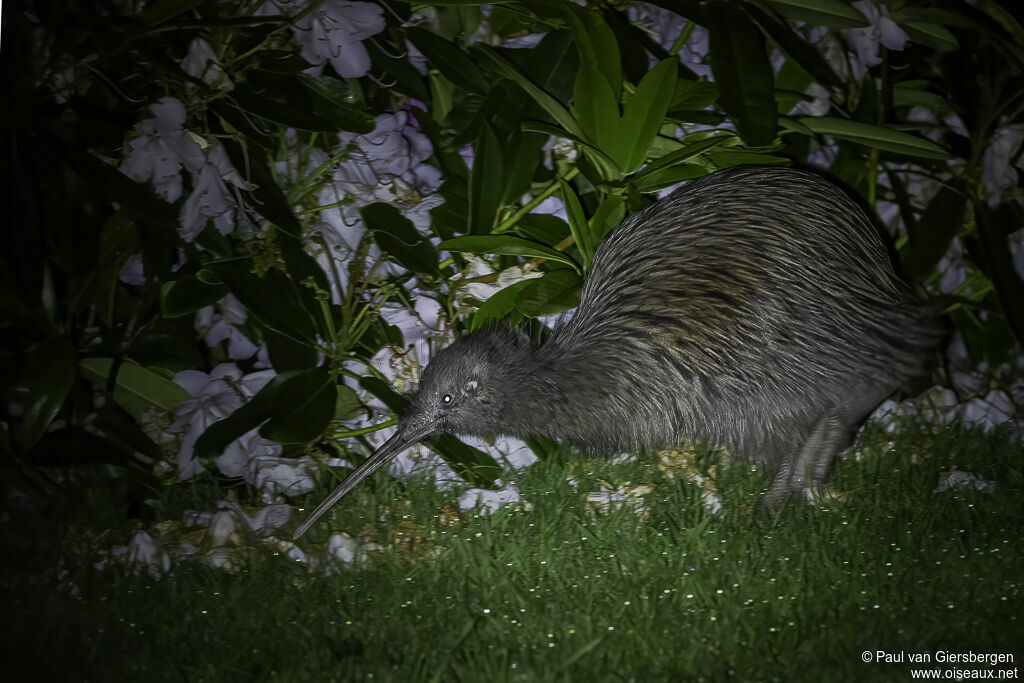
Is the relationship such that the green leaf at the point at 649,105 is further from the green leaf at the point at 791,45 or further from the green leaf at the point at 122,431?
the green leaf at the point at 122,431

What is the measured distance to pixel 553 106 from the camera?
8.30 feet

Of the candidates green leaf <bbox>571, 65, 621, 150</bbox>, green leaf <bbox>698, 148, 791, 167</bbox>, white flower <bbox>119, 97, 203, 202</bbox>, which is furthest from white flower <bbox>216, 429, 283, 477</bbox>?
green leaf <bbox>698, 148, 791, 167</bbox>

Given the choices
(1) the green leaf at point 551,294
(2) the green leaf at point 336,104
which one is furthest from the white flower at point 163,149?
(1) the green leaf at point 551,294

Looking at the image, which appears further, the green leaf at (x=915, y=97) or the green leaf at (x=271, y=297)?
the green leaf at (x=915, y=97)

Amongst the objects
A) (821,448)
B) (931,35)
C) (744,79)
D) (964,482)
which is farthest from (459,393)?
(931,35)

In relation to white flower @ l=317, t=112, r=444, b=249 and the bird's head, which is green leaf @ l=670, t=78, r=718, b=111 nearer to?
white flower @ l=317, t=112, r=444, b=249

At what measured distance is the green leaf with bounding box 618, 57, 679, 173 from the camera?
2.56 metres

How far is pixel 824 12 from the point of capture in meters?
2.71

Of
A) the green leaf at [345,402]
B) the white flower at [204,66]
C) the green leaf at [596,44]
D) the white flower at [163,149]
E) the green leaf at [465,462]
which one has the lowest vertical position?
the green leaf at [465,462]

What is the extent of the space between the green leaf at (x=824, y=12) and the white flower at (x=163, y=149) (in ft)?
5.30

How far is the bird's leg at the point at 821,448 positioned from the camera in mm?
2637

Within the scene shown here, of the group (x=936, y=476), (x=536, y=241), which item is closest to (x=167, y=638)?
(x=536, y=241)

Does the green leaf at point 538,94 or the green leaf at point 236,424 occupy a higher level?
the green leaf at point 538,94

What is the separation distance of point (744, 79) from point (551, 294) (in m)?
0.77
